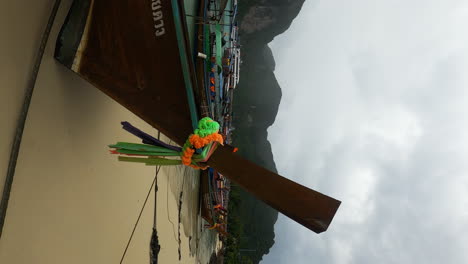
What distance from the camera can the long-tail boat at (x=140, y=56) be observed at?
165 cm

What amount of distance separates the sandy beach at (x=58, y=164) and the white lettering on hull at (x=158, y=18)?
0.52m

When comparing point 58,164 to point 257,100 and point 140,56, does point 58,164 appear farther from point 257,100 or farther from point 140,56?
point 257,100

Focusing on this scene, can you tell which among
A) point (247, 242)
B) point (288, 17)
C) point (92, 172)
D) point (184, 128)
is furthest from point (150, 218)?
point (288, 17)

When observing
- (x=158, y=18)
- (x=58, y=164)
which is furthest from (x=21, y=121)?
(x=158, y=18)

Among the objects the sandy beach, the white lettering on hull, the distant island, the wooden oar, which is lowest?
the sandy beach

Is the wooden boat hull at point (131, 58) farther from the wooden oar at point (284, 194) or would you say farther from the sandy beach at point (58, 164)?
the wooden oar at point (284, 194)

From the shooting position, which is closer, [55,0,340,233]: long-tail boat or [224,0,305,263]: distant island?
[55,0,340,233]: long-tail boat

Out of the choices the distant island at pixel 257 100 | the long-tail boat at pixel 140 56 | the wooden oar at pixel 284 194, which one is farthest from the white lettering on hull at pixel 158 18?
the distant island at pixel 257 100

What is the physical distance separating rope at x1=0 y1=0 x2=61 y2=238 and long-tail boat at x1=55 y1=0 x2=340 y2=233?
0.07 m

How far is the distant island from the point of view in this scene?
34.5 metres

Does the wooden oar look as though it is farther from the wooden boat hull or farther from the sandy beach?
the sandy beach

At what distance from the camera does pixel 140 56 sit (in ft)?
5.52

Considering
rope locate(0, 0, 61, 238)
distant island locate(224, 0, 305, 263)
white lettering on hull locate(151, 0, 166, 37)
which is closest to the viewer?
rope locate(0, 0, 61, 238)

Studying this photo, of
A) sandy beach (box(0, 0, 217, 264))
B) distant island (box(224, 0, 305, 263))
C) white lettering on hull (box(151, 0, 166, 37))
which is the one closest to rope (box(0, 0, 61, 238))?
sandy beach (box(0, 0, 217, 264))
